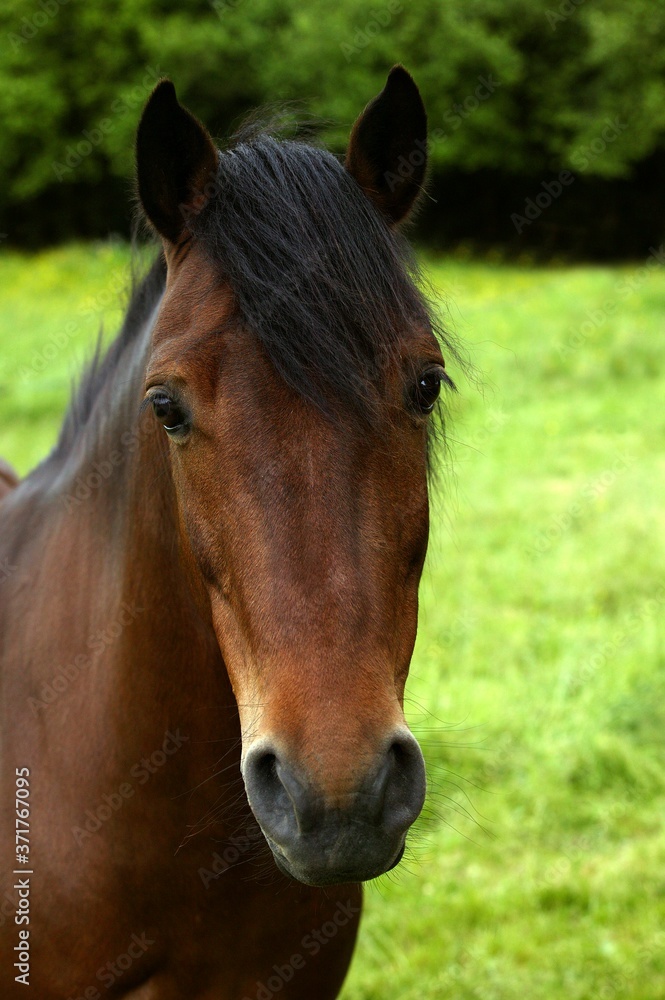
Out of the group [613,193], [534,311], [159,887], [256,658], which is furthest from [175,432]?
[613,193]

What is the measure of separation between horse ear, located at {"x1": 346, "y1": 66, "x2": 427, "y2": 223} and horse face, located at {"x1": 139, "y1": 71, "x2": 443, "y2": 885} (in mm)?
32

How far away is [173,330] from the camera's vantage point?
5.82ft

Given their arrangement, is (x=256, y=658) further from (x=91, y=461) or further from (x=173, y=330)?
(x=91, y=461)

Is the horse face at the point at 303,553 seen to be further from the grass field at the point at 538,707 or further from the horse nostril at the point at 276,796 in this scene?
the grass field at the point at 538,707

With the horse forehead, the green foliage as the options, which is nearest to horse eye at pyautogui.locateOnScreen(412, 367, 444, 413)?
the horse forehead

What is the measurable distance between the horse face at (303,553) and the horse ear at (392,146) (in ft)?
0.11

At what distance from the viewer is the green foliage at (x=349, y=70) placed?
2362cm

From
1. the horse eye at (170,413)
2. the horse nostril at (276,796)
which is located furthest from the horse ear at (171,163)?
the horse nostril at (276,796)

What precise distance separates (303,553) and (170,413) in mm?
413

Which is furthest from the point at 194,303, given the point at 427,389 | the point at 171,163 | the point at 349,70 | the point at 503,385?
the point at 349,70

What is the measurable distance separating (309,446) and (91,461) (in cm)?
91

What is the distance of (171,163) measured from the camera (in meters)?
1.91

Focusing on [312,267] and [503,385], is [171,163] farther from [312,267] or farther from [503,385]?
[503,385]

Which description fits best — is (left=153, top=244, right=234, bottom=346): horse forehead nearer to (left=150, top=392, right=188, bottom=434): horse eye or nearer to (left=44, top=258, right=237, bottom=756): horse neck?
(left=150, top=392, right=188, bottom=434): horse eye
